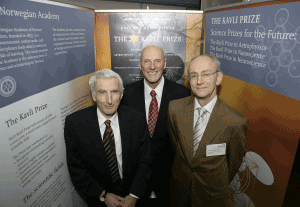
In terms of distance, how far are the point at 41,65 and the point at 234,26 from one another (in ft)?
6.25

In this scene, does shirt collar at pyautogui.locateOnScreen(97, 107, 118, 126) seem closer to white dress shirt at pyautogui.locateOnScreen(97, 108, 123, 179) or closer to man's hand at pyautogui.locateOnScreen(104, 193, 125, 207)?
white dress shirt at pyautogui.locateOnScreen(97, 108, 123, 179)

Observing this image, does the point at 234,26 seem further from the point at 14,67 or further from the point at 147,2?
the point at 147,2

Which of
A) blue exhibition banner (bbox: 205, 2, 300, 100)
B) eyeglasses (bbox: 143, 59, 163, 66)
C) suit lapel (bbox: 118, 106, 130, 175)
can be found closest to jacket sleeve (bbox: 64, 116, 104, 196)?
suit lapel (bbox: 118, 106, 130, 175)

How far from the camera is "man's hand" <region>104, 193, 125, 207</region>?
6.18 feet

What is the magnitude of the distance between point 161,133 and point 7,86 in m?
1.61

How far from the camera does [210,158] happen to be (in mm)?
1670

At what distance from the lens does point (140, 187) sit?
1.98 metres

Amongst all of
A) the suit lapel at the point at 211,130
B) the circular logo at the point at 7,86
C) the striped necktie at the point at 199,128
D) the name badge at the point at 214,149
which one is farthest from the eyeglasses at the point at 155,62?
the circular logo at the point at 7,86

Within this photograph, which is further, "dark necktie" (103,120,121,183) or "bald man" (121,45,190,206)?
"bald man" (121,45,190,206)

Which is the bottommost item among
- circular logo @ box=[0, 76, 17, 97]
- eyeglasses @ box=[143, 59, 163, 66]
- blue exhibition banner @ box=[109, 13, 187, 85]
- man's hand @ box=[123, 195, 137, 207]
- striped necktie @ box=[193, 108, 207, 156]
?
man's hand @ box=[123, 195, 137, 207]

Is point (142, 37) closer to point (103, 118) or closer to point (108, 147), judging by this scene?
point (103, 118)

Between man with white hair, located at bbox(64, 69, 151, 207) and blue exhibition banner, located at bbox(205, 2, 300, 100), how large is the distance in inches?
45.8

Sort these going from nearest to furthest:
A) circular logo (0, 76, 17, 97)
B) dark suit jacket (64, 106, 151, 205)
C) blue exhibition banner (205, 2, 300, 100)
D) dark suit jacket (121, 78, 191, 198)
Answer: circular logo (0, 76, 17, 97) < blue exhibition banner (205, 2, 300, 100) < dark suit jacket (64, 106, 151, 205) < dark suit jacket (121, 78, 191, 198)

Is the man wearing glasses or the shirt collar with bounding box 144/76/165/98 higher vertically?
the shirt collar with bounding box 144/76/165/98
